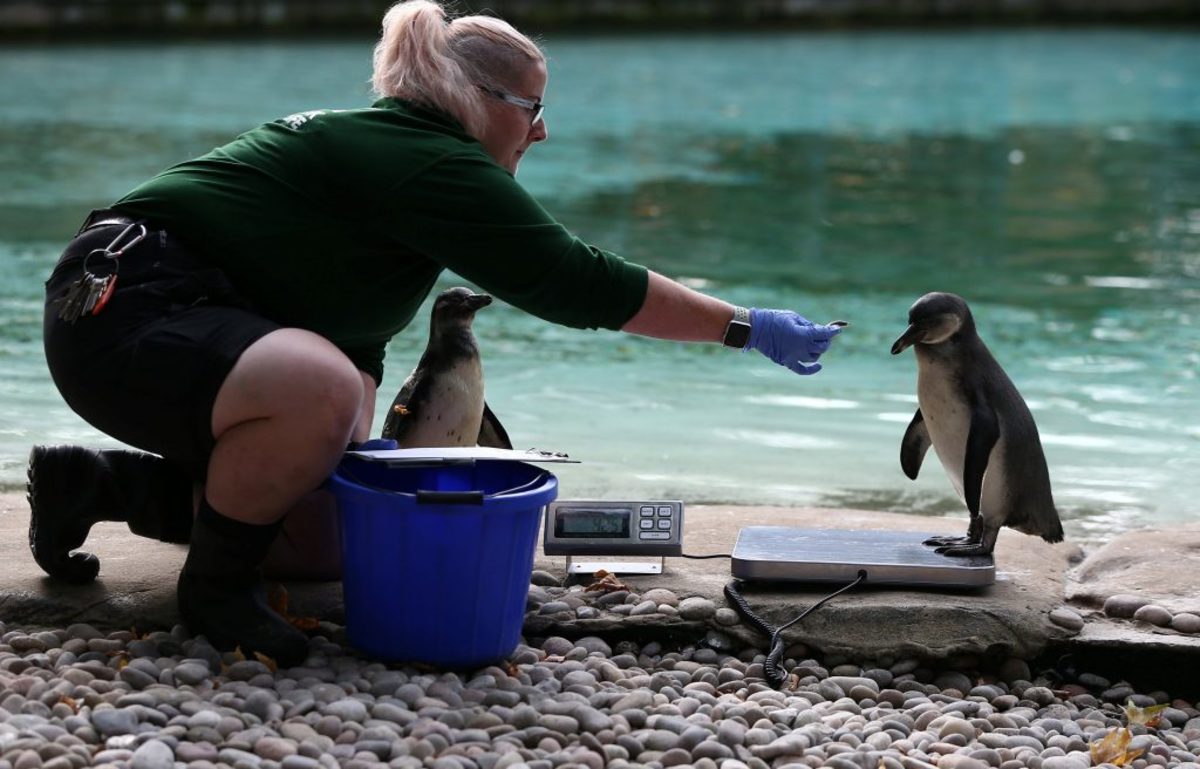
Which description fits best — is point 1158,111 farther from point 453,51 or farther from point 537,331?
Result: point 453,51

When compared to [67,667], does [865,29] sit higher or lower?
higher

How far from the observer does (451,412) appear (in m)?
4.29

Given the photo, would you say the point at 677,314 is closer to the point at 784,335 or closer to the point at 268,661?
the point at 784,335

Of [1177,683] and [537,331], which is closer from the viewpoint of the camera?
[1177,683]

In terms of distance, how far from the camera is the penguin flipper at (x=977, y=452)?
3727 millimetres

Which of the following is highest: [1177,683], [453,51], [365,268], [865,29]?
[865,29]

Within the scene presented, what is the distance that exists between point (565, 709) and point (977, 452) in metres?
1.29

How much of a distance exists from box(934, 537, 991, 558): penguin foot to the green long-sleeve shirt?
39.4 inches

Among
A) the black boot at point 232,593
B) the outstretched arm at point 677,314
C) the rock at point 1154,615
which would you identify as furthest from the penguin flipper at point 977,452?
the black boot at point 232,593

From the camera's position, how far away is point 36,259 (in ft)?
30.7

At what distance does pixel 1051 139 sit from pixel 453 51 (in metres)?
14.6

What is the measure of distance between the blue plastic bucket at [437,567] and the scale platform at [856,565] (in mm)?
634

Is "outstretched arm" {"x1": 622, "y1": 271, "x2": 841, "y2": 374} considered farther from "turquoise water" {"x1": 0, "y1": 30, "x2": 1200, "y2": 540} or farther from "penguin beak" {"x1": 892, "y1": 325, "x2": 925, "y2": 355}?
"turquoise water" {"x1": 0, "y1": 30, "x2": 1200, "y2": 540}

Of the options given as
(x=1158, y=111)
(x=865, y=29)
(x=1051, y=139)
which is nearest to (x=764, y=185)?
(x=1051, y=139)
